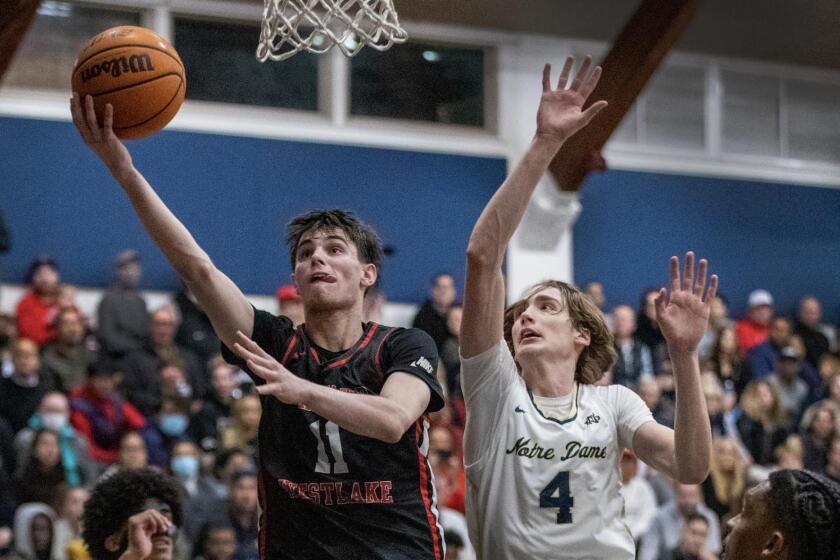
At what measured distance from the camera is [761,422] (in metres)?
12.4

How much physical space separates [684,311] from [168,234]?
1.67m

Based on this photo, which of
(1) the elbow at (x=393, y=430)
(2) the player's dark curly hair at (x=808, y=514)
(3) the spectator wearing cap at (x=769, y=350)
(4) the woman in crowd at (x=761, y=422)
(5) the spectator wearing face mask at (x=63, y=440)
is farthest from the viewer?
(3) the spectator wearing cap at (x=769, y=350)

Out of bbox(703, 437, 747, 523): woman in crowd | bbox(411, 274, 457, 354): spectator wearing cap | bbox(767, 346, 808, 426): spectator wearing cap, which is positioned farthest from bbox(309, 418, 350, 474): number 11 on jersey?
bbox(767, 346, 808, 426): spectator wearing cap

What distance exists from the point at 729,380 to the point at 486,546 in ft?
29.0

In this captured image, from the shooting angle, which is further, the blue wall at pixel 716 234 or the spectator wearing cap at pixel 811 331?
the blue wall at pixel 716 234

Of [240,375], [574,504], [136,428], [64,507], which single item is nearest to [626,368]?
[240,375]

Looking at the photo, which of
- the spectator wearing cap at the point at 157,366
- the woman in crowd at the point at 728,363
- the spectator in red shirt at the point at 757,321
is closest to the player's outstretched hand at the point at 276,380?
the spectator wearing cap at the point at 157,366

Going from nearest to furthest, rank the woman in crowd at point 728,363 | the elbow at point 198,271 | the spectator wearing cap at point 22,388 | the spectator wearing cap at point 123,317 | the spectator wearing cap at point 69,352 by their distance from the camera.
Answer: the elbow at point 198,271
the spectator wearing cap at point 22,388
the spectator wearing cap at point 69,352
the spectator wearing cap at point 123,317
the woman in crowd at point 728,363

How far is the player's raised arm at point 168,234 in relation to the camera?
4.14m

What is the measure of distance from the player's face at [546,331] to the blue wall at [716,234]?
362 inches

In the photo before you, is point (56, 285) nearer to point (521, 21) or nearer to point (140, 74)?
point (521, 21)

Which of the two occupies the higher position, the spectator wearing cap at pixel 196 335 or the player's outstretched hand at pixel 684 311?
the spectator wearing cap at pixel 196 335

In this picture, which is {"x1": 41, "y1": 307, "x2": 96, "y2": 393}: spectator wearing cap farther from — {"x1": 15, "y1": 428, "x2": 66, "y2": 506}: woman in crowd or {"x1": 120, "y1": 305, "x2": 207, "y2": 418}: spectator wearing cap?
{"x1": 15, "y1": 428, "x2": 66, "y2": 506}: woman in crowd

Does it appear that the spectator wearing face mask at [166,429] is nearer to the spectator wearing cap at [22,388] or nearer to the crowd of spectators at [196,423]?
the crowd of spectators at [196,423]
